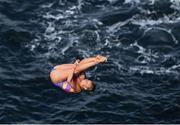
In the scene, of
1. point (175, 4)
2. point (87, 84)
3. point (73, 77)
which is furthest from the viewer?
point (175, 4)

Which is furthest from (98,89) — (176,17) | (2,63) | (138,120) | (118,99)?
(176,17)

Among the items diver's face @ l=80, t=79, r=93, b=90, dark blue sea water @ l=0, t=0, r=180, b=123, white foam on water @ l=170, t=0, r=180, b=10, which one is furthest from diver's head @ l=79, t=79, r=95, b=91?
white foam on water @ l=170, t=0, r=180, b=10

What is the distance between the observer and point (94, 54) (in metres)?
27.6

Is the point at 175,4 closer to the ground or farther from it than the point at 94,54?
farther from it

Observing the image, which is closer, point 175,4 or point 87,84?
point 87,84

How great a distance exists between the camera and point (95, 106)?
973 inches

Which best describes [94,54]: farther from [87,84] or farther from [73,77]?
[87,84]

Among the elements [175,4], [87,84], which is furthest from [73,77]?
[175,4]

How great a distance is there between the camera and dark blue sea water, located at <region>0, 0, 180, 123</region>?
24312mm

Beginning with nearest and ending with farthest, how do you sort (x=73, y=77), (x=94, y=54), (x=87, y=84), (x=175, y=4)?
(x=87, y=84) → (x=73, y=77) → (x=94, y=54) → (x=175, y=4)

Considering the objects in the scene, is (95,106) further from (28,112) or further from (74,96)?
(28,112)

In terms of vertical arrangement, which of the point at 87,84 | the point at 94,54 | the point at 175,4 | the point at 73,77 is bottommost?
the point at 87,84

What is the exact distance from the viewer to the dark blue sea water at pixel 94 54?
957 inches

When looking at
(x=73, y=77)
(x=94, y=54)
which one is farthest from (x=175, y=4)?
(x=73, y=77)
